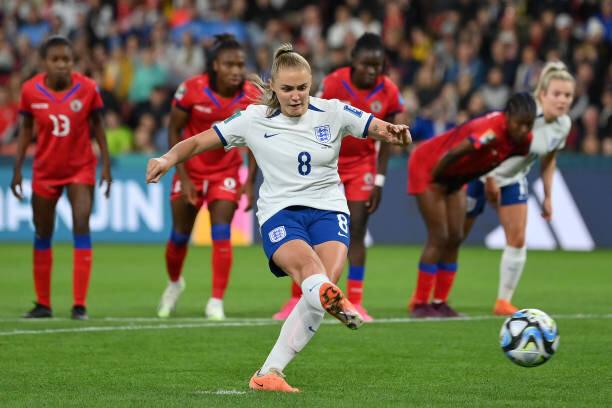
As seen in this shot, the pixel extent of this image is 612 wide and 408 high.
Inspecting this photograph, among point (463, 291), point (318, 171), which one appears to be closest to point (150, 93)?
point (463, 291)

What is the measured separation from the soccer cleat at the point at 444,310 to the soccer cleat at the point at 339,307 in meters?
5.03

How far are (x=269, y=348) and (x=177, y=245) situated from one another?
108 inches

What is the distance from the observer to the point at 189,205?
1177cm

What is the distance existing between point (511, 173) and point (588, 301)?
202 centimetres

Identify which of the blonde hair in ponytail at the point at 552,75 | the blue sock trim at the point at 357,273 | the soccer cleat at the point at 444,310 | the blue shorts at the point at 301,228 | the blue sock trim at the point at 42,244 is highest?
the blonde hair in ponytail at the point at 552,75

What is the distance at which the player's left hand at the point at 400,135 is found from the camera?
7.52m

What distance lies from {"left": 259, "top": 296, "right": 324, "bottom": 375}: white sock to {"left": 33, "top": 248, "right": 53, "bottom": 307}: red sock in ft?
14.8

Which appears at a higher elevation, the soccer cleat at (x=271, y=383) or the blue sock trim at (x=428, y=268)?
the soccer cleat at (x=271, y=383)

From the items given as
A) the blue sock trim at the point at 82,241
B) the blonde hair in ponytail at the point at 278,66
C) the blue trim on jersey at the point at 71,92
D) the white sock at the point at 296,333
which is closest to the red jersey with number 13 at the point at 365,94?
the blue trim on jersey at the point at 71,92

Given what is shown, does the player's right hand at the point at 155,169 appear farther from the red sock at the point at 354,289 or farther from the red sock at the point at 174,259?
the red sock at the point at 174,259

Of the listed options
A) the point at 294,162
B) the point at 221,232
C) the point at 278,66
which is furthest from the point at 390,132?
the point at 221,232

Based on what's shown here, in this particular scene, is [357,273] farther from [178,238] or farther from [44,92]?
[44,92]

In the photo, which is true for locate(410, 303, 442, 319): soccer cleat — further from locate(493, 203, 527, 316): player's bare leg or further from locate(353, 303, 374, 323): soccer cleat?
locate(493, 203, 527, 316): player's bare leg

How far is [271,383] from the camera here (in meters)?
7.43
